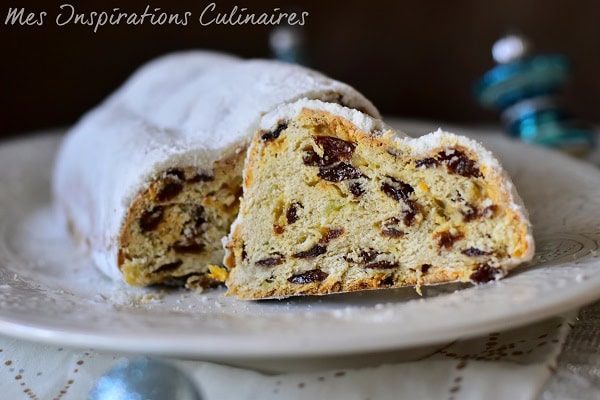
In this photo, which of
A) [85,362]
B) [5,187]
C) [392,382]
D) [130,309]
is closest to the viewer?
[392,382]

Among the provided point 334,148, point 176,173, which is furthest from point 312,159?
point 176,173

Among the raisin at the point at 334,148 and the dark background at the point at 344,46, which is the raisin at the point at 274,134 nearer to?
the raisin at the point at 334,148

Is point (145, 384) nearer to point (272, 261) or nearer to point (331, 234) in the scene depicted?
point (272, 261)

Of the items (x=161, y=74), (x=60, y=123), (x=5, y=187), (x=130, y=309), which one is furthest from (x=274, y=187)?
(x=60, y=123)

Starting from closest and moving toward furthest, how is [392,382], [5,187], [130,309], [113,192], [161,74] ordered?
[392,382] → [130,309] → [113,192] → [161,74] → [5,187]

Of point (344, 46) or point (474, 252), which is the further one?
point (344, 46)

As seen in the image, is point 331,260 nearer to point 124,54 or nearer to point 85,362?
point 85,362
